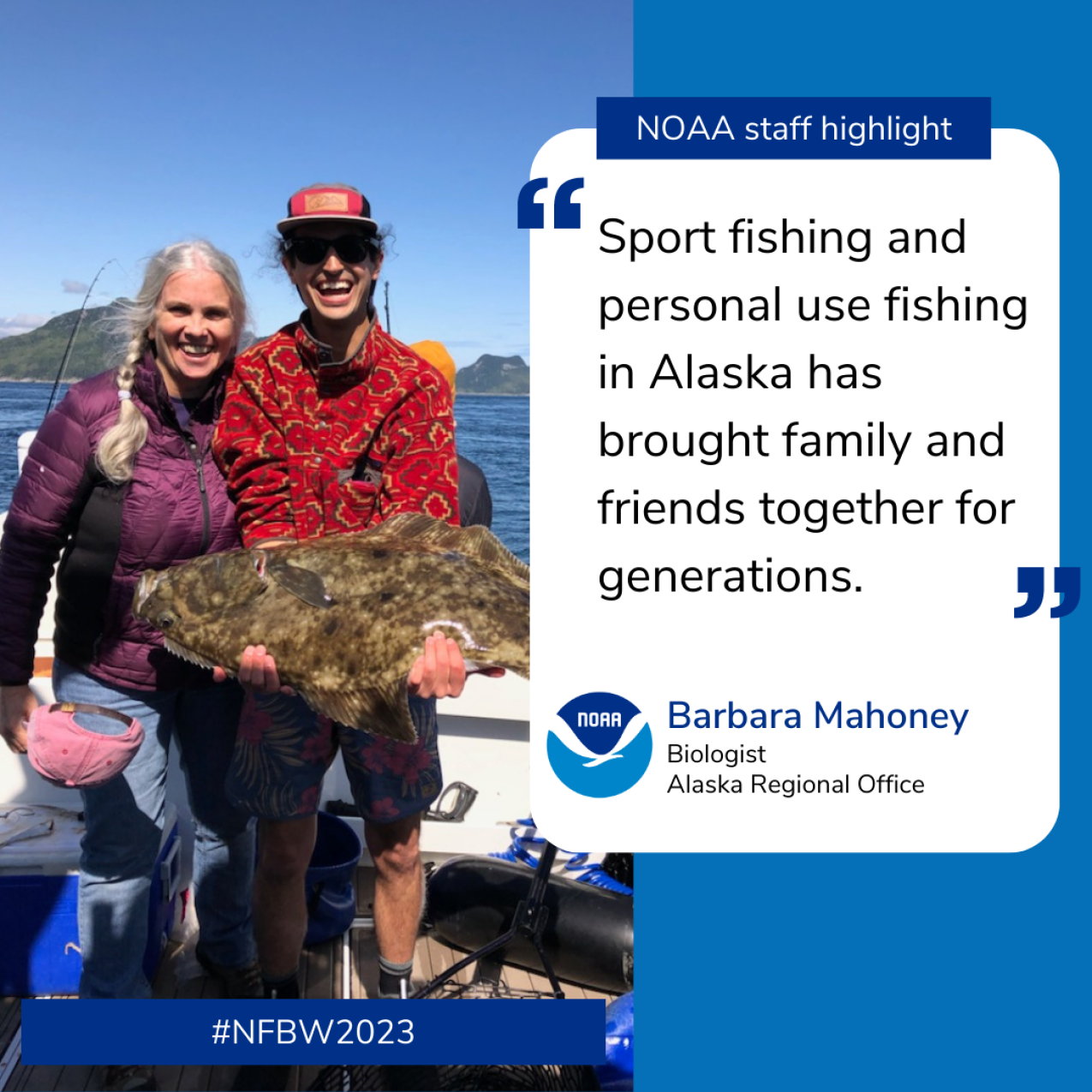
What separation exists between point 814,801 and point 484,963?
225 cm

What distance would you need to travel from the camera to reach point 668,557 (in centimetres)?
249

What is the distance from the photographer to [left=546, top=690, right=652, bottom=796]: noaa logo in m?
2.53

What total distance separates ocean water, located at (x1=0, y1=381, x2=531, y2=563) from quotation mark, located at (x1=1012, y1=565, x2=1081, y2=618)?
677 cm

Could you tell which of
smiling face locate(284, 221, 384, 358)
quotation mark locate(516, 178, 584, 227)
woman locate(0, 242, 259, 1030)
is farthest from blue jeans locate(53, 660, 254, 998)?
quotation mark locate(516, 178, 584, 227)

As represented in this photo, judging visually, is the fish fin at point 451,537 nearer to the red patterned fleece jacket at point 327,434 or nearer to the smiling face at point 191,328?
the red patterned fleece jacket at point 327,434

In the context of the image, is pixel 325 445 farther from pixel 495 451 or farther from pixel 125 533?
pixel 495 451

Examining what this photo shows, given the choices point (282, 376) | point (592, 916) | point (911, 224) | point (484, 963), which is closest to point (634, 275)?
point (911, 224)

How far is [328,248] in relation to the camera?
9.04ft

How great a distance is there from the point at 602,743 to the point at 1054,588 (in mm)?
1187

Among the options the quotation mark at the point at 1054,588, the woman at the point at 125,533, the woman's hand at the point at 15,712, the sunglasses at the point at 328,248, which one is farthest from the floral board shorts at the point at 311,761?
the quotation mark at the point at 1054,588

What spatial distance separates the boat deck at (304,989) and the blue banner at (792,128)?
285 cm

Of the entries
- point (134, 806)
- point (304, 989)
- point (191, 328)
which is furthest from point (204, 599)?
point (304, 989)

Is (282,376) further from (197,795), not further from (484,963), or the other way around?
(484,963)

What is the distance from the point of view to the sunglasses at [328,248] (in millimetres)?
2752
